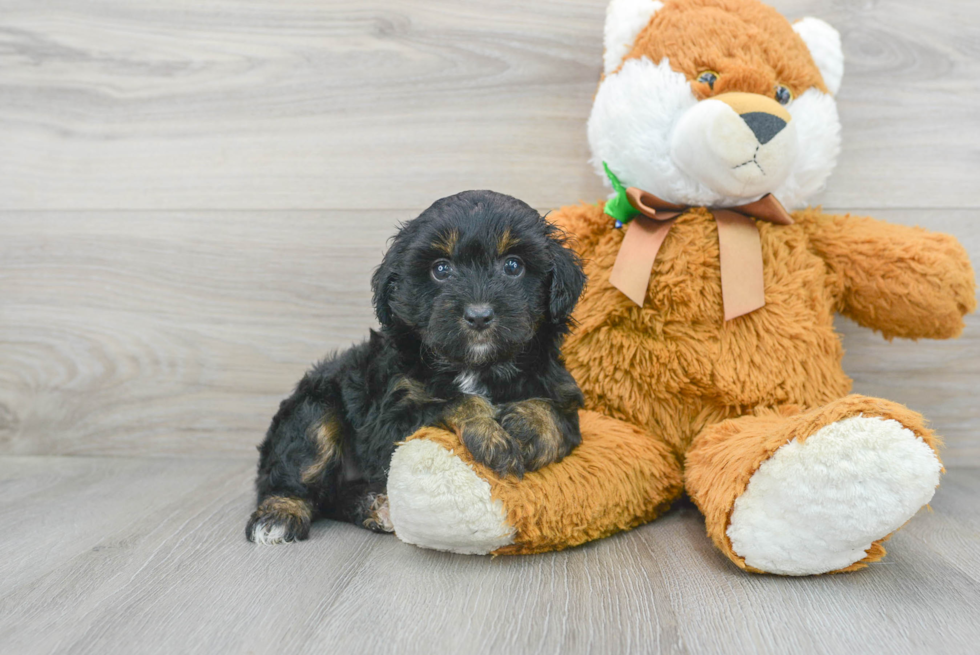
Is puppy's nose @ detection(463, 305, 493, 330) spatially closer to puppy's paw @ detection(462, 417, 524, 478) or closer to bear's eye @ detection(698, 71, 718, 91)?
puppy's paw @ detection(462, 417, 524, 478)

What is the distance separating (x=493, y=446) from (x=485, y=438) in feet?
0.07

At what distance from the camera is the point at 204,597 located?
54.3 inches

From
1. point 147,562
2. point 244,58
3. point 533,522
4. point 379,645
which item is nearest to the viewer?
point 379,645

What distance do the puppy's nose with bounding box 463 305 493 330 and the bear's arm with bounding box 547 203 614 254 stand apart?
23.0 inches

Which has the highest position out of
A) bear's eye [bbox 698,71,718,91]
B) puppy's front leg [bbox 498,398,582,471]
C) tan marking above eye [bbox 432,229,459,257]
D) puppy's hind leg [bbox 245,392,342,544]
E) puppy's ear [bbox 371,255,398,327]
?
bear's eye [bbox 698,71,718,91]

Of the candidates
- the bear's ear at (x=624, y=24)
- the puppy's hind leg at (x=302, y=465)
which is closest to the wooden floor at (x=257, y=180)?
the puppy's hind leg at (x=302, y=465)

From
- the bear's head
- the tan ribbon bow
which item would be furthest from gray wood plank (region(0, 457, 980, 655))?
the bear's head

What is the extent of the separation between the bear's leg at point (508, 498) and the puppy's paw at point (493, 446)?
0.05ft

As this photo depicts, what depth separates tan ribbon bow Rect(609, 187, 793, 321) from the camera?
5.74ft

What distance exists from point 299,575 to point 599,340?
2.99 ft

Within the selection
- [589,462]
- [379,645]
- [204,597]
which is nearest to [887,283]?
[589,462]

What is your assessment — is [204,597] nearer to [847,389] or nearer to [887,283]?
[847,389]

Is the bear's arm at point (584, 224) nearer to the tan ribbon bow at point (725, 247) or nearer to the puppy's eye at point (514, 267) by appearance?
the tan ribbon bow at point (725, 247)

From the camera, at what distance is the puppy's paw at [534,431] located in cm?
150
